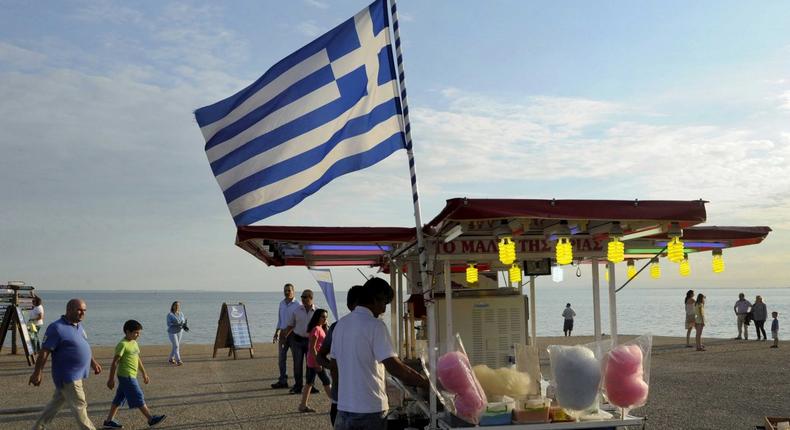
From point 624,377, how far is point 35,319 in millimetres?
18306

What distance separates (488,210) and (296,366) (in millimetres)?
8089

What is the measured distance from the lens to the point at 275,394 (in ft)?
42.3

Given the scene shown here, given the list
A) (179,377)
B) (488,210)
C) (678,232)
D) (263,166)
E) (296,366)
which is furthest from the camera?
(179,377)

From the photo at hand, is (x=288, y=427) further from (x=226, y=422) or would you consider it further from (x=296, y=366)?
Result: (x=296, y=366)

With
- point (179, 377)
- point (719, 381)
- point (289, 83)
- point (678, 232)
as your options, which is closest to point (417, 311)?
point (678, 232)

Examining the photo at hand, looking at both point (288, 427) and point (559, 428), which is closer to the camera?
point (559, 428)

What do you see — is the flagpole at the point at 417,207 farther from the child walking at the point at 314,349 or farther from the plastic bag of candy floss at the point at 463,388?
the child walking at the point at 314,349

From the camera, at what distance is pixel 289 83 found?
19.7 ft

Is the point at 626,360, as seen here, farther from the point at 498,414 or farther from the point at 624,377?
→ the point at 498,414

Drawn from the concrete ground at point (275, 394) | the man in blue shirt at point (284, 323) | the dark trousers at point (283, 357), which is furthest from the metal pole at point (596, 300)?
the dark trousers at point (283, 357)

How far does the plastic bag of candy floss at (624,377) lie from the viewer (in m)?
5.59

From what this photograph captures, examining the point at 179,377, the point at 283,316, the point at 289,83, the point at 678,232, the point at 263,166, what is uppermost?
the point at 289,83

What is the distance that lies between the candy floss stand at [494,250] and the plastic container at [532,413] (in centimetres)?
7

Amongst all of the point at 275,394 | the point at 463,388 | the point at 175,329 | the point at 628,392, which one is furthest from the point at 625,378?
the point at 175,329
